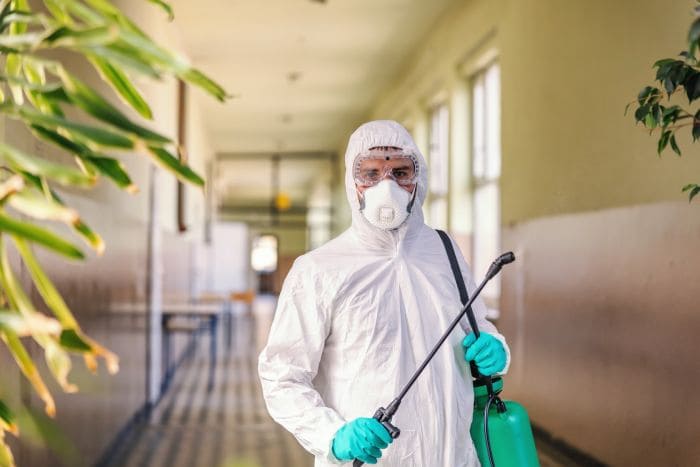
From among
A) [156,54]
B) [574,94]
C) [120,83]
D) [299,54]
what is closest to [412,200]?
[120,83]

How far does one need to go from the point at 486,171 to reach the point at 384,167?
16.4ft

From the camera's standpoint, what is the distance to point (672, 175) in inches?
125

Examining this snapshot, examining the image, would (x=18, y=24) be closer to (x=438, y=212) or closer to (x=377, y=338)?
(x=377, y=338)

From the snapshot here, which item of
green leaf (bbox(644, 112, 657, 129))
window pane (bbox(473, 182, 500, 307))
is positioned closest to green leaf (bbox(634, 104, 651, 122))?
green leaf (bbox(644, 112, 657, 129))

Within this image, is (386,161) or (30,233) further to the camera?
(386,161)

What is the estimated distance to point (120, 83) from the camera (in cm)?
108

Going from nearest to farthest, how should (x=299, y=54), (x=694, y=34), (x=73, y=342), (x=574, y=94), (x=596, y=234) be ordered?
(x=73, y=342) < (x=694, y=34) < (x=596, y=234) < (x=574, y=94) < (x=299, y=54)

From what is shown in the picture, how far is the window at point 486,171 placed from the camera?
21.0ft

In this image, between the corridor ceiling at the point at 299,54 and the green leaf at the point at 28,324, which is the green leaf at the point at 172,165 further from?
the corridor ceiling at the point at 299,54

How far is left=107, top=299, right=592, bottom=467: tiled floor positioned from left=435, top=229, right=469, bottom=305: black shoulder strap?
275 centimetres

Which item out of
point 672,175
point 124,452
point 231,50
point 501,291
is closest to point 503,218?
point 501,291

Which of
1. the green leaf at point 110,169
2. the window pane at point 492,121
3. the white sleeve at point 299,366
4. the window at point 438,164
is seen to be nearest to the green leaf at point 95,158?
the green leaf at point 110,169

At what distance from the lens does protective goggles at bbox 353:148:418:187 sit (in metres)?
1.79

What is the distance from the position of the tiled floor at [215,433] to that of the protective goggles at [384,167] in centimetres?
289
